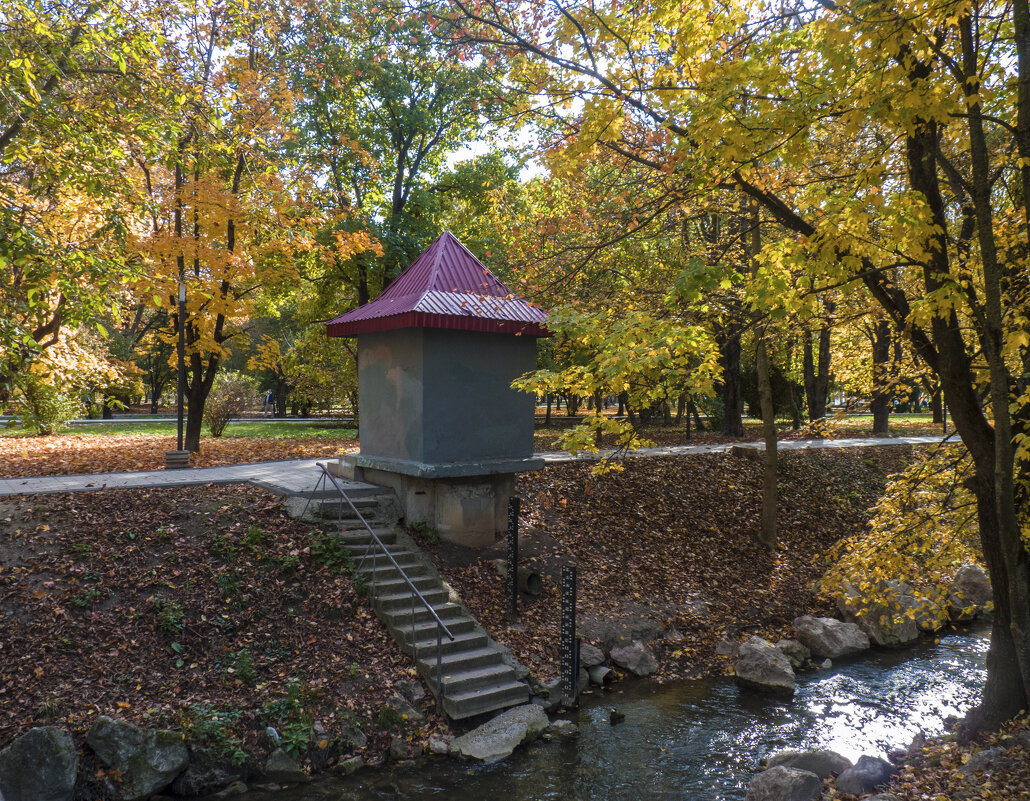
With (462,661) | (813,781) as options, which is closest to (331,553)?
(462,661)

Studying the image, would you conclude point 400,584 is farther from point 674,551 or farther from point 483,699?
point 674,551

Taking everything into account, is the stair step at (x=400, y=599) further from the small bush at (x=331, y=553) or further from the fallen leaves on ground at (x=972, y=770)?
the fallen leaves on ground at (x=972, y=770)

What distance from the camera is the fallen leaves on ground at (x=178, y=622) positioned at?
6.67m

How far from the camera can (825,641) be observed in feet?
33.7

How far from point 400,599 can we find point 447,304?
13.8 feet

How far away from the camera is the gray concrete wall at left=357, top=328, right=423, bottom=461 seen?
10.0m

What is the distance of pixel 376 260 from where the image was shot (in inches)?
685

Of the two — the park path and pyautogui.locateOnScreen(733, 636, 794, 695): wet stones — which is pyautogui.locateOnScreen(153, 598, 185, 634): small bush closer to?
the park path

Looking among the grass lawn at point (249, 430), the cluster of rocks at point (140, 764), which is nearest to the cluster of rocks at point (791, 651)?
the cluster of rocks at point (140, 764)

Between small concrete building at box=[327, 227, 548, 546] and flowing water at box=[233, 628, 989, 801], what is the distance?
3.65 m

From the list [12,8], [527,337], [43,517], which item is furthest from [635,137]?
[43,517]

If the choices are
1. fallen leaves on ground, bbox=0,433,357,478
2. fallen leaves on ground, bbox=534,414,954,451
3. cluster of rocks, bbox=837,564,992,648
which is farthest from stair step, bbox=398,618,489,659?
fallen leaves on ground, bbox=534,414,954,451

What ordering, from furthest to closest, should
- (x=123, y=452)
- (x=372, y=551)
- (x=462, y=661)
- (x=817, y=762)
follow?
A: 1. (x=123, y=452)
2. (x=372, y=551)
3. (x=462, y=661)
4. (x=817, y=762)

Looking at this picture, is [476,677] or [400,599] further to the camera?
[400,599]
